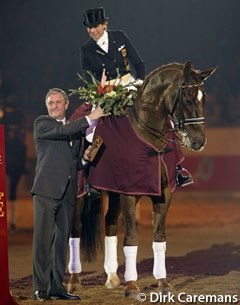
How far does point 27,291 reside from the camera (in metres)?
6.52

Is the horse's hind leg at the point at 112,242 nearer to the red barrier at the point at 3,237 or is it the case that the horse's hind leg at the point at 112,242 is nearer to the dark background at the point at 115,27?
the red barrier at the point at 3,237

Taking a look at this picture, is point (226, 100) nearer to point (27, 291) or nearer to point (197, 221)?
point (197, 221)

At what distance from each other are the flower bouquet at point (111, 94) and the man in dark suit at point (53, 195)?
0.20 metres

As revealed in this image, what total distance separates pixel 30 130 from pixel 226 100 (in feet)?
7.45

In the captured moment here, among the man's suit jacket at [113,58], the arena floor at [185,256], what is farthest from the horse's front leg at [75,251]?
the man's suit jacket at [113,58]

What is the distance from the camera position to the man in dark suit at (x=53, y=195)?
19.9 ft

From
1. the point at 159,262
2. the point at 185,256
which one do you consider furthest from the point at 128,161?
the point at 185,256

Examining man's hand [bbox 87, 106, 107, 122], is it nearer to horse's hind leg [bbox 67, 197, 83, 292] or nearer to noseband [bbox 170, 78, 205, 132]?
noseband [bbox 170, 78, 205, 132]

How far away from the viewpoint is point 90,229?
6910mm

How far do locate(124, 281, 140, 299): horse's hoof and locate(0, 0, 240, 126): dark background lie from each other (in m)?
3.02

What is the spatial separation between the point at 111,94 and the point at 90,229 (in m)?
1.17

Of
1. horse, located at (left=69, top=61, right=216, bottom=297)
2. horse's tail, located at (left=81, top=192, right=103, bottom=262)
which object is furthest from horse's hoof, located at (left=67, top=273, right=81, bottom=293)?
horse, located at (left=69, top=61, right=216, bottom=297)

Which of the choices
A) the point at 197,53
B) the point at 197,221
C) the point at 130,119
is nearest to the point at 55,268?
the point at 130,119

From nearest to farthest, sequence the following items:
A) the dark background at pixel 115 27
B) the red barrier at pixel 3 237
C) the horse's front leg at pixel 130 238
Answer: the red barrier at pixel 3 237
the horse's front leg at pixel 130 238
the dark background at pixel 115 27
